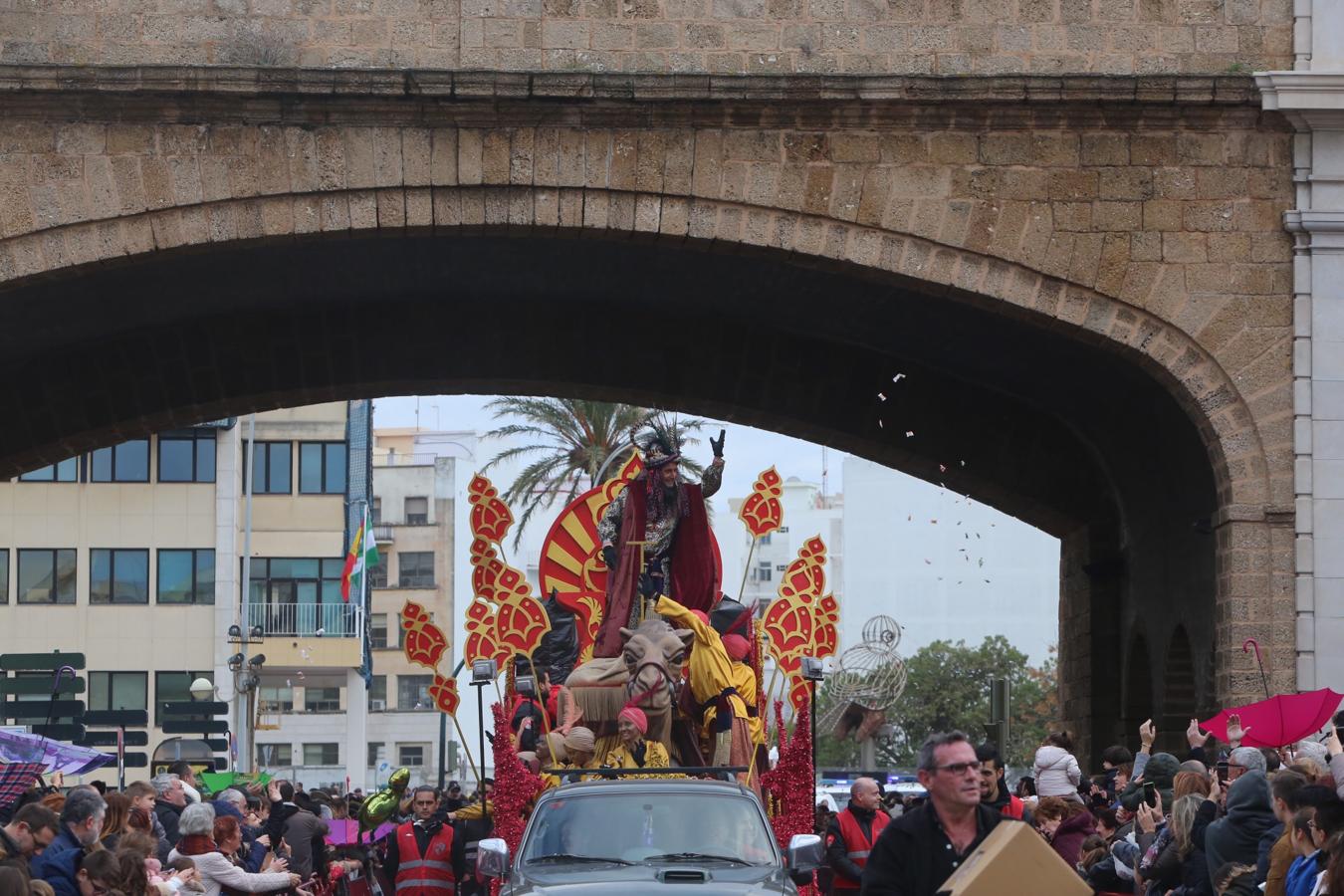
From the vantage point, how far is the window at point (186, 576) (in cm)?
5081

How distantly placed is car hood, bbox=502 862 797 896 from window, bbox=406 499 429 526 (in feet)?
203

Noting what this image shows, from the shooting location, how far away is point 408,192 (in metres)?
19.5

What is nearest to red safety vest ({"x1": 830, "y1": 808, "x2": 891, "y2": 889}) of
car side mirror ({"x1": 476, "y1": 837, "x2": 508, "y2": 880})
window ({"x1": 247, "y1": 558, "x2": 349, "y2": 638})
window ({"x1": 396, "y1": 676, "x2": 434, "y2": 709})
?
car side mirror ({"x1": 476, "y1": 837, "x2": 508, "y2": 880})

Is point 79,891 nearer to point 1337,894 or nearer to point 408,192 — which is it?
point 1337,894

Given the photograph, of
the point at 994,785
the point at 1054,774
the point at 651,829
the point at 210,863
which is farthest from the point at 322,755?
the point at 651,829

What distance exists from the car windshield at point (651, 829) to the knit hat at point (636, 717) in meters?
3.82

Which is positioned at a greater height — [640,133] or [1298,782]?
[640,133]

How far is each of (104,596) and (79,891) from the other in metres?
41.7

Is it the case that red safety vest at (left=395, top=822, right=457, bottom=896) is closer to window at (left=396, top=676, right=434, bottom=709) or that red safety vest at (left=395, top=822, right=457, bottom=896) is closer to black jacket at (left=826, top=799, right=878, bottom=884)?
black jacket at (left=826, top=799, right=878, bottom=884)

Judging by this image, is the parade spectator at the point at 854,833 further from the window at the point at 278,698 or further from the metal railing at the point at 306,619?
the window at the point at 278,698

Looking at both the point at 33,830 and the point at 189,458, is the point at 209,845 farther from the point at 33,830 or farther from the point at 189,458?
the point at 189,458

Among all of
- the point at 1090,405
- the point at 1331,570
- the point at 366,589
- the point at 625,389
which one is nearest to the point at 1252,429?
the point at 1331,570

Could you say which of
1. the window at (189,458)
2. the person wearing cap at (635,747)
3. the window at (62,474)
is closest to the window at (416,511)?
the window at (189,458)

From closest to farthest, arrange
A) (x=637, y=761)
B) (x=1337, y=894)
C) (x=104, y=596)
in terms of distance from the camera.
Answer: (x=1337, y=894)
(x=637, y=761)
(x=104, y=596)
